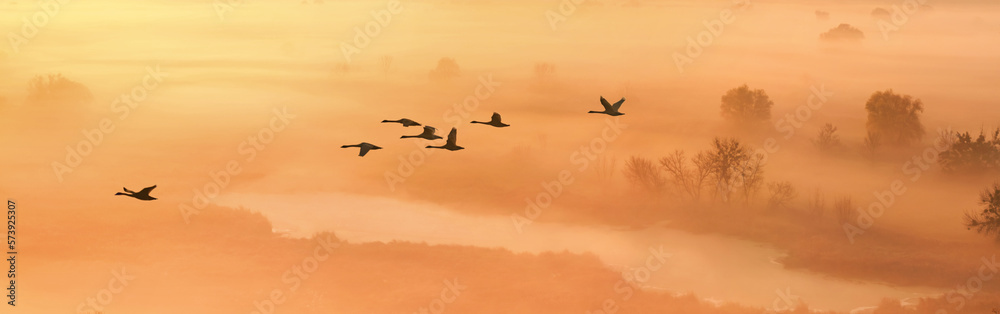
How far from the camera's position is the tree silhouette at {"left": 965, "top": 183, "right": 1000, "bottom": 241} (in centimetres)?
6197

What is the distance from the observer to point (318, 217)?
213ft

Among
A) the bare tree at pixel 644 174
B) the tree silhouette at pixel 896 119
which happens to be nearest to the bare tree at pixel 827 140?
the tree silhouette at pixel 896 119

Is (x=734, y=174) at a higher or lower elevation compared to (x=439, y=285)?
higher

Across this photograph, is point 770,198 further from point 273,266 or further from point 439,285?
point 273,266

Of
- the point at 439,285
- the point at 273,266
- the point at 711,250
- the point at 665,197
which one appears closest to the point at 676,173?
the point at 665,197

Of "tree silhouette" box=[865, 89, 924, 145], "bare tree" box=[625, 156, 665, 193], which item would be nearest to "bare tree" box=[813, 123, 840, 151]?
"tree silhouette" box=[865, 89, 924, 145]

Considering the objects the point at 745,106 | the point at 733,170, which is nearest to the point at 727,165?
the point at 733,170

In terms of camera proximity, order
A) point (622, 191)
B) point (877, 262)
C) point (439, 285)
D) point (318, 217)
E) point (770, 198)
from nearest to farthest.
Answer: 1. point (439, 285)
2. point (877, 262)
3. point (318, 217)
4. point (770, 198)
5. point (622, 191)

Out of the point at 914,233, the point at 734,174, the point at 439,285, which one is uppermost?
the point at 734,174

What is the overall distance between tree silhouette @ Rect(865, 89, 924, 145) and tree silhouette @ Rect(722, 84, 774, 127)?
822cm

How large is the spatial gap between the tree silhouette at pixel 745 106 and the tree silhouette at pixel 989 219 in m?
22.7

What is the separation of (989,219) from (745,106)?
25.6 m

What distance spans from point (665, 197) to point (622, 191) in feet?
11.1

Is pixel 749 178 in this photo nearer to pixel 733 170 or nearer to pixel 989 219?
pixel 733 170
